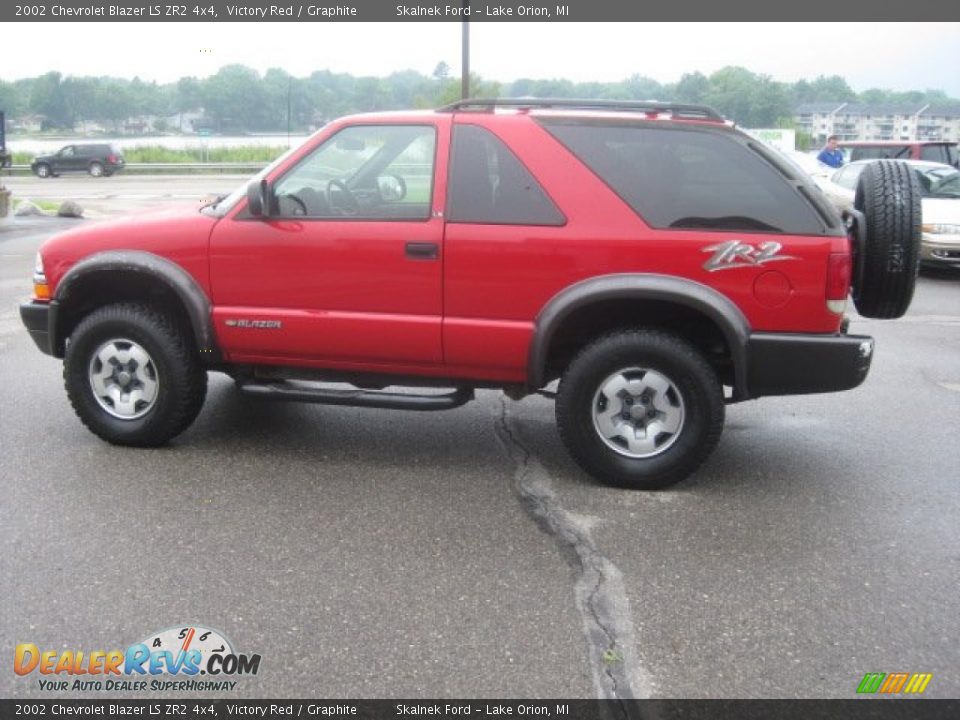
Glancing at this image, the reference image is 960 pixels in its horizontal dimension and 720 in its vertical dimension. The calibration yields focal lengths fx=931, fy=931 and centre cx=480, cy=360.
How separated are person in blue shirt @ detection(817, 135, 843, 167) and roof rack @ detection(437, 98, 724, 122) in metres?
14.8

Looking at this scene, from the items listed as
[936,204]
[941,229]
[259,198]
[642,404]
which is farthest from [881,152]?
[259,198]

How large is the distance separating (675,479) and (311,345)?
6.51 feet

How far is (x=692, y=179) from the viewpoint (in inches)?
178

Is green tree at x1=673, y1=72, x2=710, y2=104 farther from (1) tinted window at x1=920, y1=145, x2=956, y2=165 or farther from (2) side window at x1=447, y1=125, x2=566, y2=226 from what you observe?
(1) tinted window at x1=920, y1=145, x2=956, y2=165

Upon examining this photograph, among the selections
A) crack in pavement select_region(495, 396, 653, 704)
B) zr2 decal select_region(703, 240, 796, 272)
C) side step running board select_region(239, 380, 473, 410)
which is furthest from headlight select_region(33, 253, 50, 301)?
zr2 decal select_region(703, 240, 796, 272)

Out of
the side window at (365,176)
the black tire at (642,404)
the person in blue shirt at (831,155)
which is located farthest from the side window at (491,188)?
the person in blue shirt at (831,155)

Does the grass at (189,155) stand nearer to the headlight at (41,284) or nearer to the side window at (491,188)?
the headlight at (41,284)

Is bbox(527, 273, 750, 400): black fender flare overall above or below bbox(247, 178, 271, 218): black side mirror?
below

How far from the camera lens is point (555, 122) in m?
4.71

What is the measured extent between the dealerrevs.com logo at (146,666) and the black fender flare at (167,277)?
2.07 meters

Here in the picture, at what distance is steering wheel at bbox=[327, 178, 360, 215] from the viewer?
4.89 meters

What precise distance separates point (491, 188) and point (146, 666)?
271 centimetres

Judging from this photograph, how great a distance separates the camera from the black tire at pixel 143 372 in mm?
5020

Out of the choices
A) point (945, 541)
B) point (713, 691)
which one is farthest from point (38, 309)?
point (945, 541)
